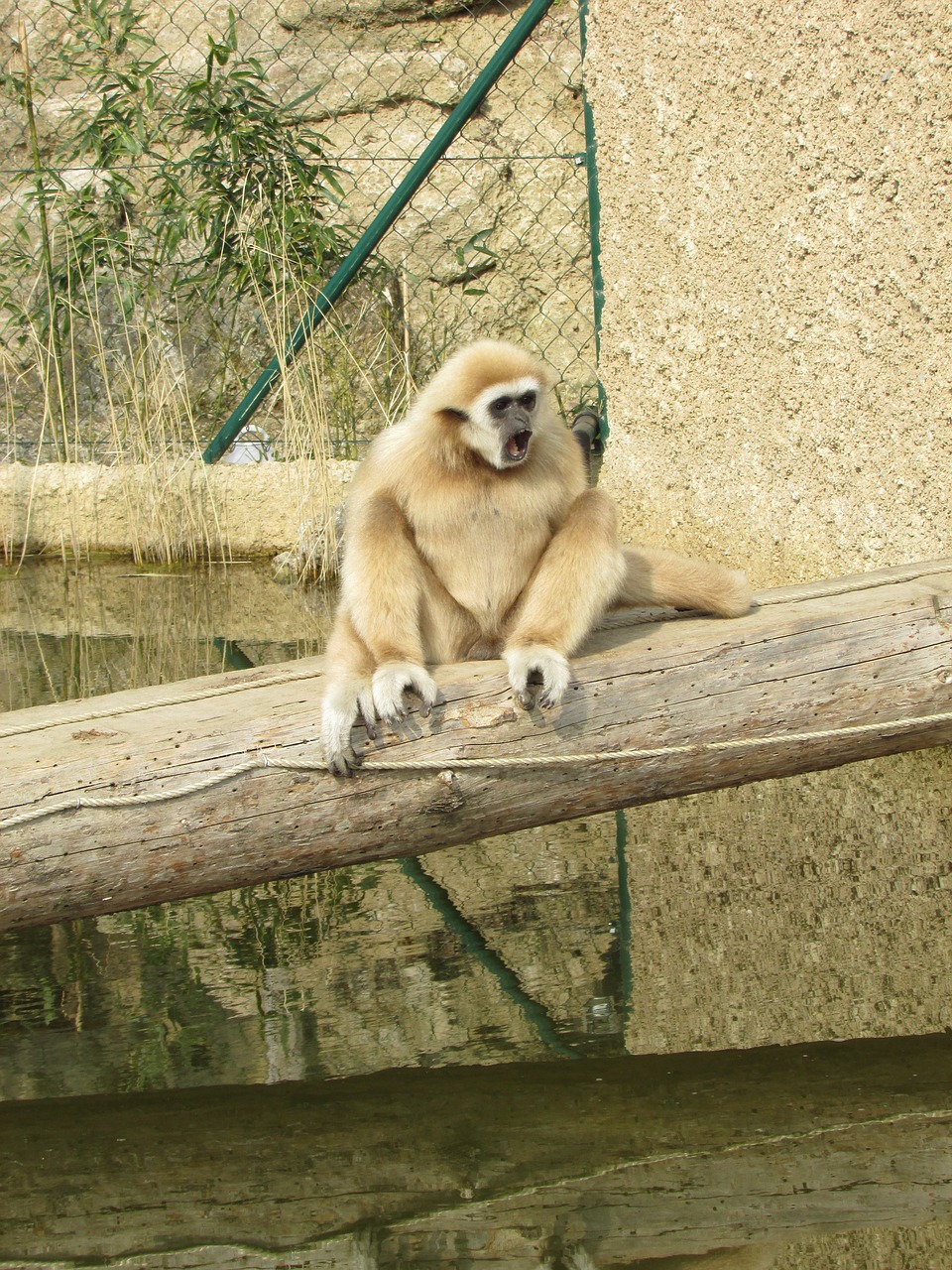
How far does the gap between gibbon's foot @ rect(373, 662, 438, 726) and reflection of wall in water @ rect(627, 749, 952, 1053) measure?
40.0 inches

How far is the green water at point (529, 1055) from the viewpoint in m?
2.73

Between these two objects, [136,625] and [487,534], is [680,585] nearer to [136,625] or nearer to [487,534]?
[487,534]

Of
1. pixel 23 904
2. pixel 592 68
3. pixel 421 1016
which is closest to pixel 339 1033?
pixel 421 1016

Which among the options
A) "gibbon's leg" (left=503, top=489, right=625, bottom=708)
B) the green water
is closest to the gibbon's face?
"gibbon's leg" (left=503, top=489, right=625, bottom=708)

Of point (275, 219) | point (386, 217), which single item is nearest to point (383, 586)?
point (386, 217)

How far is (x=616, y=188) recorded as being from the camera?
6.19 meters

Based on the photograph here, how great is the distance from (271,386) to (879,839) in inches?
191

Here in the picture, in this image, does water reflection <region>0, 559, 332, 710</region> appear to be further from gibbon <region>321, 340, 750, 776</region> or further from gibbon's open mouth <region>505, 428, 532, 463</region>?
gibbon's open mouth <region>505, 428, 532, 463</region>

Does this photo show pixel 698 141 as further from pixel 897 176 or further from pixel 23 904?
pixel 23 904

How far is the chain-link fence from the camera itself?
805cm

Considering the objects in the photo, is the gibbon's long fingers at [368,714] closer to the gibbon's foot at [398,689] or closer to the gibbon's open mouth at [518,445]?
the gibbon's foot at [398,689]

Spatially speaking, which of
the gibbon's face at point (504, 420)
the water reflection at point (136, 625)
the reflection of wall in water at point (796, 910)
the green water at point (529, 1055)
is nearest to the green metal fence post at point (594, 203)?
the water reflection at point (136, 625)

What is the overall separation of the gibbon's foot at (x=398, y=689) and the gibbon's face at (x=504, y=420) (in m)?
0.70

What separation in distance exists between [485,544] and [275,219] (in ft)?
16.5
